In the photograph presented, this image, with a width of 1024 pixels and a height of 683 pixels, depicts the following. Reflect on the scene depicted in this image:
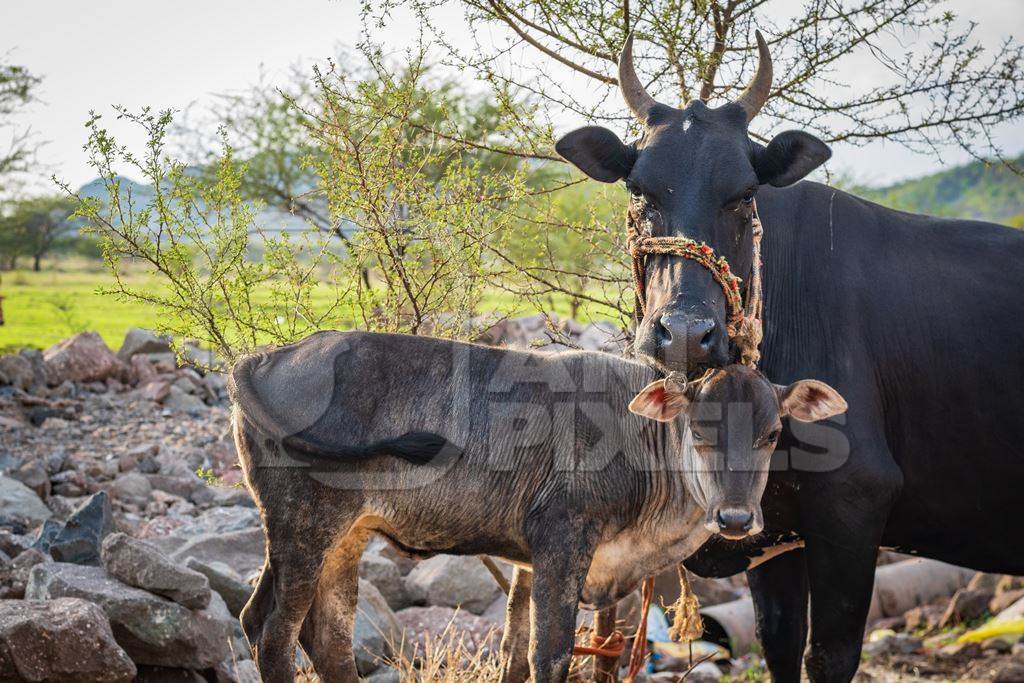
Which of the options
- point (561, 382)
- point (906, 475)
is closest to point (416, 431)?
point (561, 382)

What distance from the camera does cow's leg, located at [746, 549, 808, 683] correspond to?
252 inches

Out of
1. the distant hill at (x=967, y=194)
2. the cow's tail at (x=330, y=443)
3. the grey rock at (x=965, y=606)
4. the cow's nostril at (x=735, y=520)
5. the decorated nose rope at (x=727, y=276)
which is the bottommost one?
the grey rock at (x=965, y=606)

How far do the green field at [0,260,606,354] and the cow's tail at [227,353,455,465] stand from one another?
573 inches

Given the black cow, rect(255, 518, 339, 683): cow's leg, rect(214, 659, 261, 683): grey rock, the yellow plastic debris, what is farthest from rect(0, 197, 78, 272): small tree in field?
the black cow

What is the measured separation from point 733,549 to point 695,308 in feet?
5.61

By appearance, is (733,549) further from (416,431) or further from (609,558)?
(416,431)

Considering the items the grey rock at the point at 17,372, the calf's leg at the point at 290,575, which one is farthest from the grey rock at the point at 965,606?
the grey rock at the point at 17,372

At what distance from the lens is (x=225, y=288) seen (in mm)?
7684

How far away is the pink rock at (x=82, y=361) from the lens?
57.2 ft

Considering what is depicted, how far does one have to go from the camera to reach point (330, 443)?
17.4 ft

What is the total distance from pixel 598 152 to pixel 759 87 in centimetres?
87

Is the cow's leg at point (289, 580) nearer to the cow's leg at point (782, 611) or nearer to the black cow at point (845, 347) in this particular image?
the black cow at point (845, 347)

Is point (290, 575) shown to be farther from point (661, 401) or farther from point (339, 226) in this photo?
point (339, 226)

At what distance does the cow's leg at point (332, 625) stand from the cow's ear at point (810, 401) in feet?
7.27
